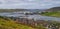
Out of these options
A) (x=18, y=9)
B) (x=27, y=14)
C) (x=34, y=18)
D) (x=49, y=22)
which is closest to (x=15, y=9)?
(x=18, y=9)

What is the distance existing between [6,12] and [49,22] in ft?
2.61

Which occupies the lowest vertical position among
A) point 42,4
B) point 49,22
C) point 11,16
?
point 49,22

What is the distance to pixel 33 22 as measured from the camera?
235 centimetres

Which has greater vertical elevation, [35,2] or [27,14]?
[35,2]

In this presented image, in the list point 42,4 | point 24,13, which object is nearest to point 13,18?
point 24,13

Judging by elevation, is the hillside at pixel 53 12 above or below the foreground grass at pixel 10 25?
above

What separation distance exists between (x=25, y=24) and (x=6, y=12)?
1.36ft

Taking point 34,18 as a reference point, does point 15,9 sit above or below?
above

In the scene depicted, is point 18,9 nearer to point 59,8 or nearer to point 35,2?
point 35,2

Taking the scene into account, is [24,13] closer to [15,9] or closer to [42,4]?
[15,9]

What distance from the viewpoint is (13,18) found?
2.35m

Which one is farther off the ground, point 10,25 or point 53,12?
point 53,12

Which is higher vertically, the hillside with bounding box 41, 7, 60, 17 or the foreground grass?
the hillside with bounding box 41, 7, 60, 17

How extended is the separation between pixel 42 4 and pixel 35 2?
0.44 ft
